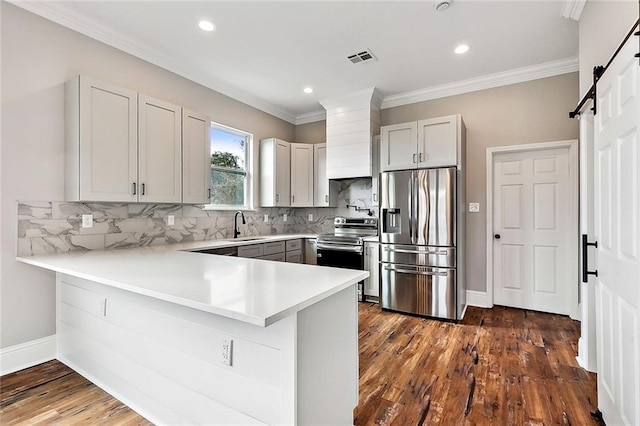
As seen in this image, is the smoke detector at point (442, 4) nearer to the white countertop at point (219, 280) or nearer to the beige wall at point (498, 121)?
the beige wall at point (498, 121)

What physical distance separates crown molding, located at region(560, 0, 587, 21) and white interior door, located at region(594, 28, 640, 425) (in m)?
1.10

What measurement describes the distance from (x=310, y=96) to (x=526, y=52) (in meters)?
2.68

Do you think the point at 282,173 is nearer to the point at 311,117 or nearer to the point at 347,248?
the point at 311,117

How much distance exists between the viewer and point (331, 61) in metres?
3.43

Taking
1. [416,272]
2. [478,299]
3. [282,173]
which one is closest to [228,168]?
[282,173]

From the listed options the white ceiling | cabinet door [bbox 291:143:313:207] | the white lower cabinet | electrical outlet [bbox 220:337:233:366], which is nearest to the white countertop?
electrical outlet [bbox 220:337:233:366]

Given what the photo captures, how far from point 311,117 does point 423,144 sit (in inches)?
91.4

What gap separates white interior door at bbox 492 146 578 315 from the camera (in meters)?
3.56

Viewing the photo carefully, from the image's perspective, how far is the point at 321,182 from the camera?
16.3ft

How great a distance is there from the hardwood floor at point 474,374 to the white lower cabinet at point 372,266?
0.72 meters

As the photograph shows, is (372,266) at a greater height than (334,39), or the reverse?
(334,39)

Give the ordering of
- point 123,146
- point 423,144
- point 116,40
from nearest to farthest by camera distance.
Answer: point 123,146
point 116,40
point 423,144

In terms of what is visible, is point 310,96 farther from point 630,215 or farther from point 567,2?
point 630,215

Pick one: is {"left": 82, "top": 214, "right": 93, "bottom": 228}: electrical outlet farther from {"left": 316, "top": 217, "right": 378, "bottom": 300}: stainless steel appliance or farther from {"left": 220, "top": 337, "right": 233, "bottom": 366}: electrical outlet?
{"left": 316, "top": 217, "right": 378, "bottom": 300}: stainless steel appliance
